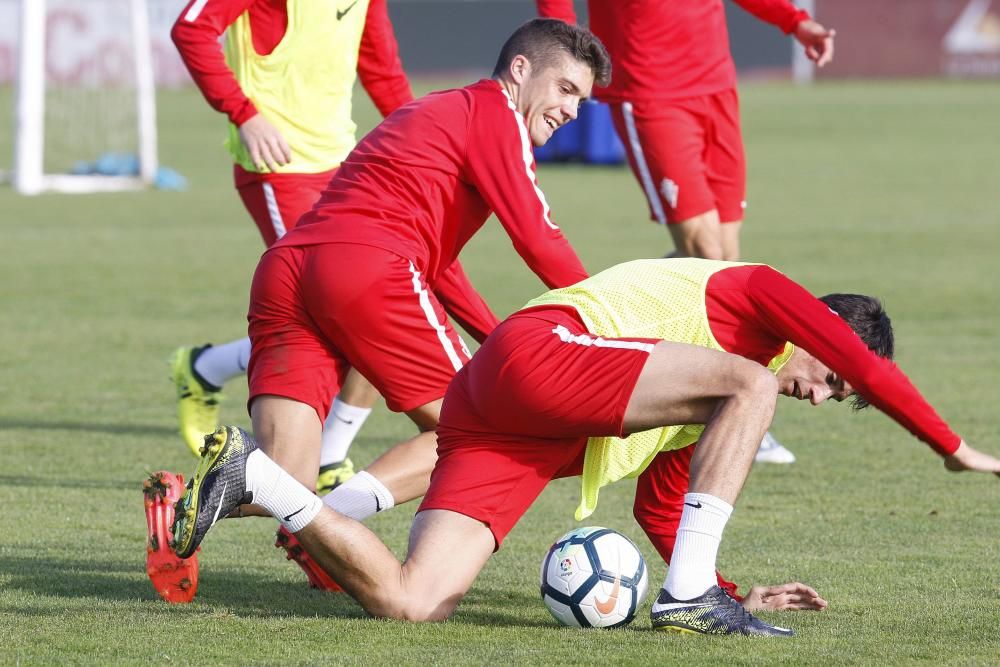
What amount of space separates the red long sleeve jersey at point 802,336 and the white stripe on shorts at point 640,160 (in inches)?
138

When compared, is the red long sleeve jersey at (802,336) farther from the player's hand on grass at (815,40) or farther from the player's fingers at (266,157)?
the player's hand on grass at (815,40)

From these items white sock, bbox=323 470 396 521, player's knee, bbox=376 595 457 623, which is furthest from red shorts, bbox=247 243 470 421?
player's knee, bbox=376 595 457 623

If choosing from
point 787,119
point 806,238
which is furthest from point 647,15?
point 787,119

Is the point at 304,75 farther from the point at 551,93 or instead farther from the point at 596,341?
the point at 596,341

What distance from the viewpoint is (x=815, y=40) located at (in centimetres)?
853

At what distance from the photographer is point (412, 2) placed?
176ft

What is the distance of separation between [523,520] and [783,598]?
67.5 inches

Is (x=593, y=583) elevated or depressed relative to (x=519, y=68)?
depressed

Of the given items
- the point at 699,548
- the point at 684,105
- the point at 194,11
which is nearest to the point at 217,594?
the point at 699,548

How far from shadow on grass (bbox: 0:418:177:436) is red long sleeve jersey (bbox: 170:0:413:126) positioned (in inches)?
80.3

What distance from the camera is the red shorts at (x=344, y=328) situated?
5.26 meters

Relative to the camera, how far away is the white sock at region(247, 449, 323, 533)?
472cm

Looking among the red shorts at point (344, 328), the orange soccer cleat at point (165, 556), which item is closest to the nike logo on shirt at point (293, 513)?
the orange soccer cleat at point (165, 556)

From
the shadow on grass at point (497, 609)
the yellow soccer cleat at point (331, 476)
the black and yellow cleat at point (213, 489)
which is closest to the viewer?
the black and yellow cleat at point (213, 489)
